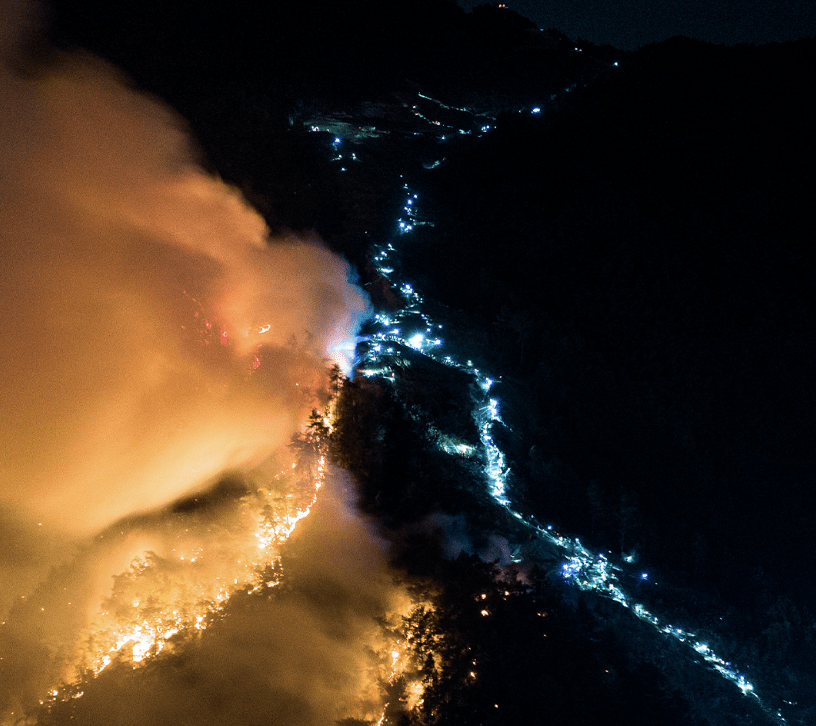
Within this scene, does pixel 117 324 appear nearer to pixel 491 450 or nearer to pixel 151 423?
pixel 151 423

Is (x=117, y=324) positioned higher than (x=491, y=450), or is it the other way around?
(x=491, y=450)

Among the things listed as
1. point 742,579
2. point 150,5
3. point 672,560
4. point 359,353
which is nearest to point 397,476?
point 359,353

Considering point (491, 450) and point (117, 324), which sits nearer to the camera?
point (117, 324)

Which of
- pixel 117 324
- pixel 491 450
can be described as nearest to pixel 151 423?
pixel 117 324

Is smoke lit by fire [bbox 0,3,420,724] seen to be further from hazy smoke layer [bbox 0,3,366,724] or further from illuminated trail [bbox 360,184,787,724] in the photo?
illuminated trail [bbox 360,184,787,724]

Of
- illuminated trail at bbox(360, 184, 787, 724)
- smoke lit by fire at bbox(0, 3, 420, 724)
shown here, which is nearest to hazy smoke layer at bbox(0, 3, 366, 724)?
smoke lit by fire at bbox(0, 3, 420, 724)

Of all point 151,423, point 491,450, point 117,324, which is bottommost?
point 151,423
